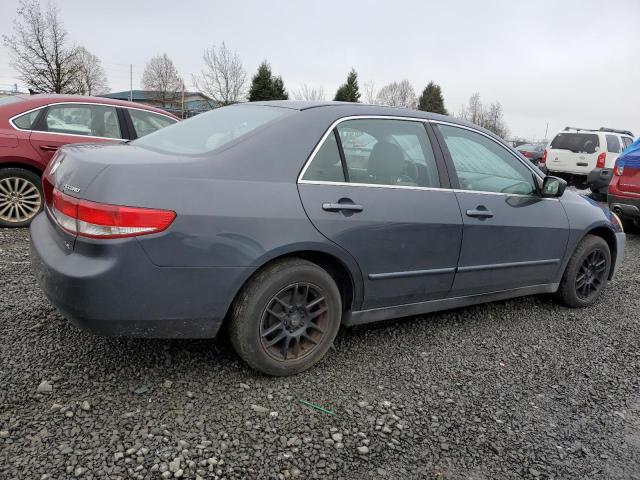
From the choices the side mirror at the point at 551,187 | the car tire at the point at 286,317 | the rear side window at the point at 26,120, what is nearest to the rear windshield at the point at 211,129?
the car tire at the point at 286,317

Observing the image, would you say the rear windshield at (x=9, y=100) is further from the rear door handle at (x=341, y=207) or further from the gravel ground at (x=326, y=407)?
the rear door handle at (x=341, y=207)

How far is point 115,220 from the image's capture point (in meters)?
2.21

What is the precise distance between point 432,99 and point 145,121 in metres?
57.9

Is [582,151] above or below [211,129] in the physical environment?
above

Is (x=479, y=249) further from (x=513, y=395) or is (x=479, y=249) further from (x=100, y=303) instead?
(x=100, y=303)

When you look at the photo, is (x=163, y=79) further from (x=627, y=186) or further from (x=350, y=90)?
(x=627, y=186)

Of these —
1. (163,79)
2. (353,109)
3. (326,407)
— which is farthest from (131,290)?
(163,79)

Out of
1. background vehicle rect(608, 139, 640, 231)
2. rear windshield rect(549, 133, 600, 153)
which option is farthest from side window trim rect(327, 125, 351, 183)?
rear windshield rect(549, 133, 600, 153)

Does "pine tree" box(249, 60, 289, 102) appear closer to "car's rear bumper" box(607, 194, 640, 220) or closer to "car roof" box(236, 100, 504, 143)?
"car's rear bumper" box(607, 194, 640, 220)

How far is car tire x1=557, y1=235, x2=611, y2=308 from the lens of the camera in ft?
13.8

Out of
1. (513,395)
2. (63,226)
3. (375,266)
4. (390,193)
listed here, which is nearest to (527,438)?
(513,395)

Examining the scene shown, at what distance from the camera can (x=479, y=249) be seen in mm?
3395

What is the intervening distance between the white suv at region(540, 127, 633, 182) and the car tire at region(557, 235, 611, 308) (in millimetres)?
10152

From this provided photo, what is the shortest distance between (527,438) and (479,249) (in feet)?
4.27
